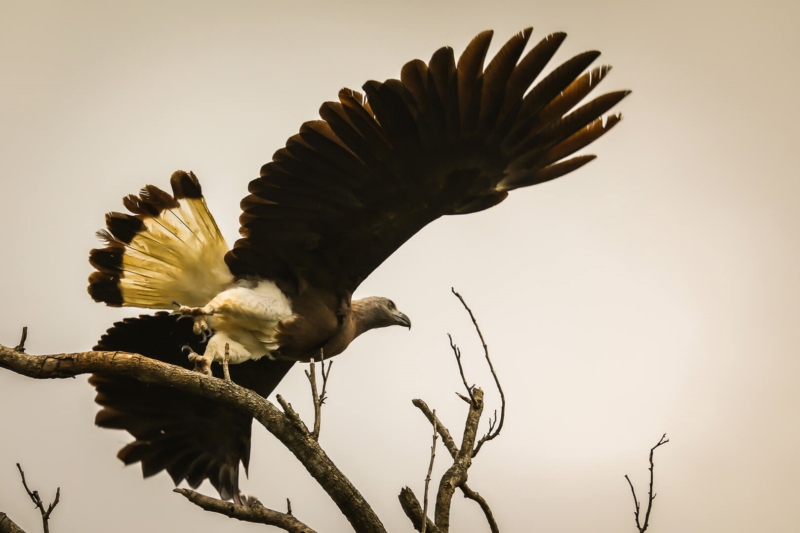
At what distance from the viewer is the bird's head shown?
15.9 feet

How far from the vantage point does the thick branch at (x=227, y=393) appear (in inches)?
109

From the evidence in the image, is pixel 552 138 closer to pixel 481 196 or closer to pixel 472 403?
pixel 481 196

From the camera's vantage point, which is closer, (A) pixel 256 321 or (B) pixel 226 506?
(B) pixel 226 506

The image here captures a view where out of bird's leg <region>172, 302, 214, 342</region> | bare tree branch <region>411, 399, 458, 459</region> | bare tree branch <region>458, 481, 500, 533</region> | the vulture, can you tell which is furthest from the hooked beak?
bare tree branch <region>458, 481, 500, 533</region>

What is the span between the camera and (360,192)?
401cm

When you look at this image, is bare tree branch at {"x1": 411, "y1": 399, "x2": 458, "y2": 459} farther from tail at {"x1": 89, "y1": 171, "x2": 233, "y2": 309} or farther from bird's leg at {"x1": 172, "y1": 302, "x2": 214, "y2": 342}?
tail at {"x1": 89, "y1": 171, "x2": 233, "y2": 309}

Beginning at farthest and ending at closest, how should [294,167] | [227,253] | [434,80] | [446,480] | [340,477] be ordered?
[227,253]
[294,167]
[434,80]
[446,480]
[340,477]

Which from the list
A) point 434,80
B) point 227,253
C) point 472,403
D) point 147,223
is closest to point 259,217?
point 227,253

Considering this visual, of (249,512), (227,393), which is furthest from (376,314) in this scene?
(249,512)

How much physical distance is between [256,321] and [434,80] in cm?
160

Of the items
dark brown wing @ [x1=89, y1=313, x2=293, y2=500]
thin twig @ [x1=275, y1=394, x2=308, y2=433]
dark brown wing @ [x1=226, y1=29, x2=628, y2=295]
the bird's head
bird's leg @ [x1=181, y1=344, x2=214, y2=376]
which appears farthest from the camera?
the bird's head

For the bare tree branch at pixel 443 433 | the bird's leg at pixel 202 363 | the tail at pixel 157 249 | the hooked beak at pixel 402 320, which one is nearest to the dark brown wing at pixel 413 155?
the tail at pixel 157 249

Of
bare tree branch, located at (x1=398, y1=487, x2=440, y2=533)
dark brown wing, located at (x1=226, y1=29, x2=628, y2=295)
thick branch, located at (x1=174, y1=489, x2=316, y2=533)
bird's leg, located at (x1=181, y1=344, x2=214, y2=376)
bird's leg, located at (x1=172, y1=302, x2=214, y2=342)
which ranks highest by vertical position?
dark brown wing, located at (x1=226, y1=29, x2=628, y2=295)

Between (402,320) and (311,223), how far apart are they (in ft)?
4.24
